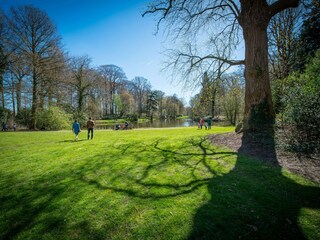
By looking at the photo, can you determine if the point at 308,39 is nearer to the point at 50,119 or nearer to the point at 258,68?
the point at 258,68

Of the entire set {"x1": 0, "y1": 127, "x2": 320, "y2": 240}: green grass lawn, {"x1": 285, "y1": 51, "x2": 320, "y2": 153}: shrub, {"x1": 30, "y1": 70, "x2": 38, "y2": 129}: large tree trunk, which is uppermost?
{"x1": 30, "y1": 70, "x2": 38, "y2": 129}: large tree trunk

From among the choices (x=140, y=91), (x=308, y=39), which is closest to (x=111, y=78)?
(x=140, y=91)

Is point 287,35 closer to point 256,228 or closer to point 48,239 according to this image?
point 256,228

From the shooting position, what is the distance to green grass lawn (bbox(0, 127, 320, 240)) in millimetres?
2596

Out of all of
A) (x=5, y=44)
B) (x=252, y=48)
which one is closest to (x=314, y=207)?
(x=252, y=48)

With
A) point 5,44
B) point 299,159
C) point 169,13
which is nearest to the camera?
point 299,159

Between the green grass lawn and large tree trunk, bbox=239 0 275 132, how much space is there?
104 inches

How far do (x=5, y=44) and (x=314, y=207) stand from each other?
26.0m

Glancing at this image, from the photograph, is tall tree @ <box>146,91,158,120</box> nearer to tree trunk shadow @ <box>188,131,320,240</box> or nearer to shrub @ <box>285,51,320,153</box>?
shrub @ <box>285,51,320,153</box>

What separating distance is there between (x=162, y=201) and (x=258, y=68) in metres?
6.68

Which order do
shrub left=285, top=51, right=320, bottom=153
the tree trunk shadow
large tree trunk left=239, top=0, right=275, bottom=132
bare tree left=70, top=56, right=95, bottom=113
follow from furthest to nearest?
bare tree left=70, top=56, right=95, bottom=113
large tree trunk left=239, top=0, right=275, bottom=132
shrub left=285, top=51, right=320, bottom=153
the tree trunk shadow

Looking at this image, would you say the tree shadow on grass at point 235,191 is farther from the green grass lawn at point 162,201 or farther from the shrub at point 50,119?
the shrub at point 50,119

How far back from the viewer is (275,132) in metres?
6.30

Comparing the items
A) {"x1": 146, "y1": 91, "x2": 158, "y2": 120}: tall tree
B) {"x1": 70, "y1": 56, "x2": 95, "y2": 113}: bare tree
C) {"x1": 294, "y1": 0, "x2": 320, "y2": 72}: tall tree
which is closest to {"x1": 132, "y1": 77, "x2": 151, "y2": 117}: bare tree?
{"x1": 146, "y1": 91, "x2": 158, "y2": 120}: tall tree
